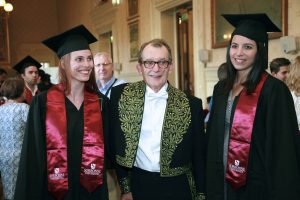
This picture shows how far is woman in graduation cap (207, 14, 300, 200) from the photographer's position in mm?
2068

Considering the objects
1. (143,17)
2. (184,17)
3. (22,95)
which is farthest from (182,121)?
(143,17)

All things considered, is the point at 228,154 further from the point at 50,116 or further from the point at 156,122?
the point at 50,116

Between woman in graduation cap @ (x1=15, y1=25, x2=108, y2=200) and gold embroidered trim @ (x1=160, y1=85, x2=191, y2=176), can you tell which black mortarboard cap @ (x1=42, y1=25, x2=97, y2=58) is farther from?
gold embroidered trim @ (x1=160, y1=85, x2=191, y2=176)

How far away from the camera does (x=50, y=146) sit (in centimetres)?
229

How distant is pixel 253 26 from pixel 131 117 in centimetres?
97

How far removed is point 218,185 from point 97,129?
87 centimetres

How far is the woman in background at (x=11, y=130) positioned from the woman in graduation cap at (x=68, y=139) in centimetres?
116

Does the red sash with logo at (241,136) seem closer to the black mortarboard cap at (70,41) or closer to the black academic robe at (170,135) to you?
the black academic robe at (170,135)

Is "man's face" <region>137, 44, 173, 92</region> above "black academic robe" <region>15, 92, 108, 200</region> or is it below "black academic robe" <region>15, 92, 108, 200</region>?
above

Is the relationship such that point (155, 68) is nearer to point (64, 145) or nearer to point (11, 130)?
point (64, 145)

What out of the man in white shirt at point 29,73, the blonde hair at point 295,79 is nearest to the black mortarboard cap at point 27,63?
the man in white shirt at point 29,73

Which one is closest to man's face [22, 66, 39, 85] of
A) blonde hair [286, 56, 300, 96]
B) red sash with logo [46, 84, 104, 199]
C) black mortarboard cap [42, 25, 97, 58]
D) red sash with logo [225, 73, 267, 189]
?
black mortarboard cap [42, 25, 97, 58]

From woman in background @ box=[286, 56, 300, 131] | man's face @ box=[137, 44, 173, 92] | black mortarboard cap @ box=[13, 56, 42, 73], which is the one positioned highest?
black mortarboard cap @ box=[13, 56, 42, 73]

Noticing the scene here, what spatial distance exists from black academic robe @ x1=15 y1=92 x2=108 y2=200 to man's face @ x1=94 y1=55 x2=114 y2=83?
1.90 meters
